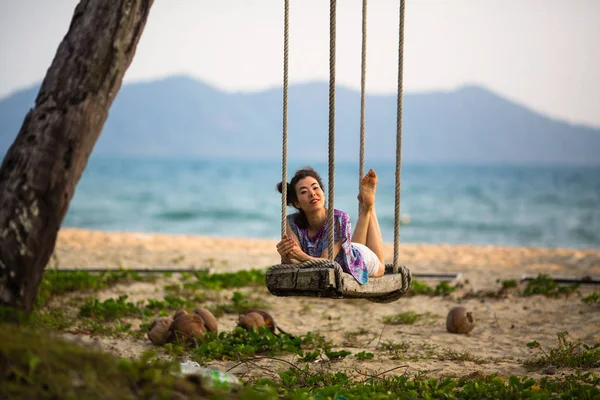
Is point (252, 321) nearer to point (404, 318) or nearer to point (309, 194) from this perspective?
point (309, 194)

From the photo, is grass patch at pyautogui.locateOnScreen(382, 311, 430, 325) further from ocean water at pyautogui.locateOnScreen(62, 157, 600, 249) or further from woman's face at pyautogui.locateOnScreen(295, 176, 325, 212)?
ocean water at pyautogui.locateOnScreen(62, 157, 600, 249)

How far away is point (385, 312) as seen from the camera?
7109 millimetres

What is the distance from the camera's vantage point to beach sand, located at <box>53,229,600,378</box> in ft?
16.7

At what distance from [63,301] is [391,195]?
32161 millimetres

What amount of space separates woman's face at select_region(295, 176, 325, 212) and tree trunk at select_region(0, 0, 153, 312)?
1.65 m

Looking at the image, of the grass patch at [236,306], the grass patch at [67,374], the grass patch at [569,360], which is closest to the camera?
the grass patch at [67,374]

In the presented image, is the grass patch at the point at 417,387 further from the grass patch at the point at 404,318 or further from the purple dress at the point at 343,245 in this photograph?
the grass patch at the point at 404,318

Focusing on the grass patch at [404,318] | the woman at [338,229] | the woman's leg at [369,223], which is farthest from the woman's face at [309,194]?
the grass patch at [404,318]

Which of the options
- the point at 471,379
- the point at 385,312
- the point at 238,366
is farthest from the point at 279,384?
the point at 385,312

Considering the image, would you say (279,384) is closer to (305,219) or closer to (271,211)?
(305,219)

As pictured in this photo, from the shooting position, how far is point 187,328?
17.8ft

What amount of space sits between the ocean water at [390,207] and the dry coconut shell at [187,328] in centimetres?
1531

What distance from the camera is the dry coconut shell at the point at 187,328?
5.43 meters

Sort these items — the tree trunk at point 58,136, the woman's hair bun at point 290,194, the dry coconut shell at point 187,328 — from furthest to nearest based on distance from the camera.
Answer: the dry coconut shell at point 187,328 < the woman's hair bun at point 290,194 < the tree trunk at point 58,136
